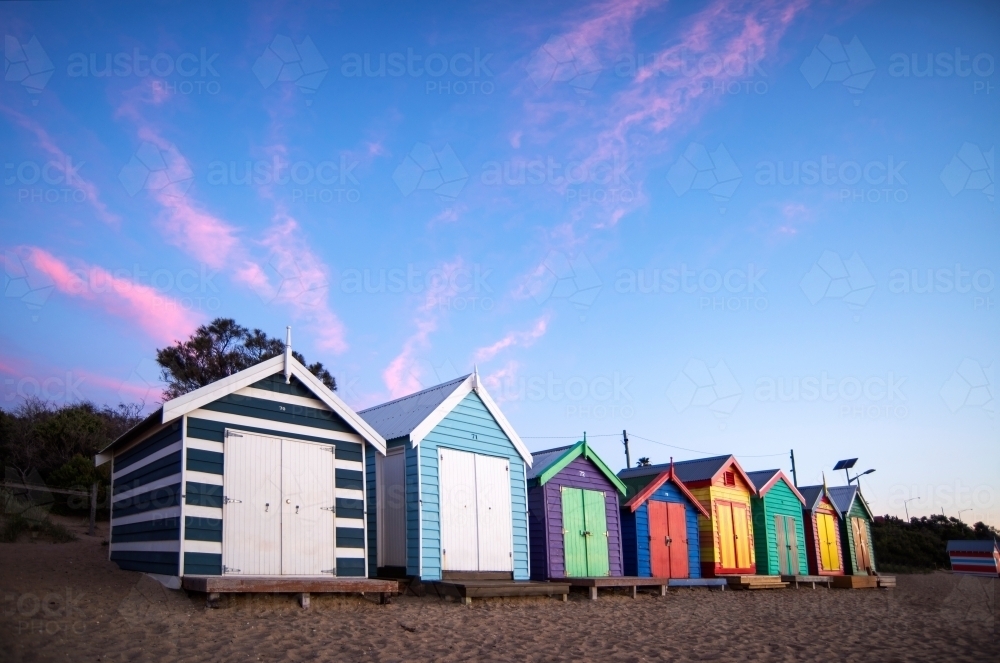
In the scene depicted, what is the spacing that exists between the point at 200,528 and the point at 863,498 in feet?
100.0

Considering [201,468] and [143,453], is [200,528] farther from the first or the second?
[143,453]

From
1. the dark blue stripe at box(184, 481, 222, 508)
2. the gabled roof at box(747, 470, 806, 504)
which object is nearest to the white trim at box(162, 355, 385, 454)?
the dark blue stripe at box(184, 481, 222, 508)

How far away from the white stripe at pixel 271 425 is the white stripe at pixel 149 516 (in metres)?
1.40

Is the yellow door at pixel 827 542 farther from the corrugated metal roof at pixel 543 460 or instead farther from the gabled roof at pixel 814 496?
the corrugated metal roof at pixel 543 460

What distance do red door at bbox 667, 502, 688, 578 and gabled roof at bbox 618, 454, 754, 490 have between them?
1.27 m

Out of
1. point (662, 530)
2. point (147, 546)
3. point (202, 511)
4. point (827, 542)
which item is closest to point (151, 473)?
point (147, 546)

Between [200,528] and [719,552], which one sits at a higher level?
[200,528]

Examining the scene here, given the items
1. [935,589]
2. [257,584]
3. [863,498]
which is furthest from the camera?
[863,498]

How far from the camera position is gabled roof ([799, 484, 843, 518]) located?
2929 cm

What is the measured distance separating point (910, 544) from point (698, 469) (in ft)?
117

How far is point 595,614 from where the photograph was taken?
13.9 meters

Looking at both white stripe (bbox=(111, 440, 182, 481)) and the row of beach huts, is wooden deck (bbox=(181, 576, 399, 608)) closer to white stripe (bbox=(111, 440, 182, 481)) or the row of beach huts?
the row of beach huts

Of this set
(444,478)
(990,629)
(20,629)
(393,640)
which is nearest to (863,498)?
(990,629)

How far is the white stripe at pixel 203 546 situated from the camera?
1119 cm
